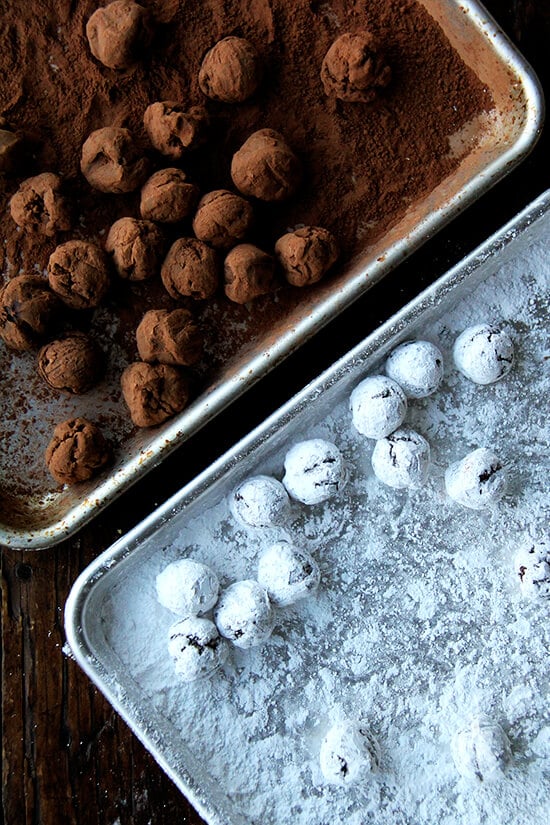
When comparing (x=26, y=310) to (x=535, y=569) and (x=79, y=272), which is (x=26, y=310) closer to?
(x=79, y=272)

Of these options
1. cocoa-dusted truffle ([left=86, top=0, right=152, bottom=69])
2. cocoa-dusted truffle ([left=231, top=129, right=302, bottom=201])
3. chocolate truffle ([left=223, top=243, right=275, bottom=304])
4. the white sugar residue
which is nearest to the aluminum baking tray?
the white sugar residue

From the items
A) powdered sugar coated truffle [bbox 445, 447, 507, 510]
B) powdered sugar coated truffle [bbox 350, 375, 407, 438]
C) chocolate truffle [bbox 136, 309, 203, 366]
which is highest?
chocolate truffle [bbox 136, 309, 203, 366]

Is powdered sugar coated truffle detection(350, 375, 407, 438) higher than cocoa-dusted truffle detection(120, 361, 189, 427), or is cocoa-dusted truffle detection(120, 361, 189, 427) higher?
cocoa-dusted truffle detection(120, 361, 189, 427)

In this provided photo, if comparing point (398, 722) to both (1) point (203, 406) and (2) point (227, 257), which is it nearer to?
(1) point (203, 406)

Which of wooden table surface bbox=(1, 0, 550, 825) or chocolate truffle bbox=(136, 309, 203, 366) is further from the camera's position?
wooden table surface bbox=(1, 0, 550, 825)

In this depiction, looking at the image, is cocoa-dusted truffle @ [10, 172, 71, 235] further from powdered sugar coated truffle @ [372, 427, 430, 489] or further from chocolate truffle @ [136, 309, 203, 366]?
powdered sugar coated truffle @ [372, 427, 430, 489]

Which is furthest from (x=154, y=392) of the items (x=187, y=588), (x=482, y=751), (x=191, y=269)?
(x=482, y=751)

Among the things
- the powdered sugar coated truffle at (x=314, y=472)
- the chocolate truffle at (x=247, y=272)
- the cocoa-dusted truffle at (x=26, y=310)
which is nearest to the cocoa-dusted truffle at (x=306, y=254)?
the chocolate truffle at (x=247, y=272)
